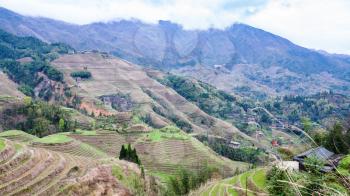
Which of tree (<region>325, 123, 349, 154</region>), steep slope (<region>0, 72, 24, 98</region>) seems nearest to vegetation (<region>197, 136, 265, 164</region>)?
tree (<region>325, 123, 349, 154</region>)

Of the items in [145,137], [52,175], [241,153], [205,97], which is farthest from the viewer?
[205,97]

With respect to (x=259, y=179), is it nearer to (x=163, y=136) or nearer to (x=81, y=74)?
(x=163, y=136)

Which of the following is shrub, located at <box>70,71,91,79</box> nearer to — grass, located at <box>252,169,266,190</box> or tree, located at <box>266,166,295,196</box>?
grass, located at <box>252,169,266,190</box>

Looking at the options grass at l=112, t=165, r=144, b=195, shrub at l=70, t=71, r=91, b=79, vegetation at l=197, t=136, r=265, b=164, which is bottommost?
vegetation at l=197, t=136, r=265, b=164

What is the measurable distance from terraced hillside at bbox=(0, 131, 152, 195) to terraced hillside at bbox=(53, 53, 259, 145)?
70511 millimetres

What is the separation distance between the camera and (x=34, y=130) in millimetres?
84562

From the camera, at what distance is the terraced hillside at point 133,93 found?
429 ft

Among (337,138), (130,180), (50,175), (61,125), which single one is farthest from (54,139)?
(337,138)

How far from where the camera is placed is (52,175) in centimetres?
4238

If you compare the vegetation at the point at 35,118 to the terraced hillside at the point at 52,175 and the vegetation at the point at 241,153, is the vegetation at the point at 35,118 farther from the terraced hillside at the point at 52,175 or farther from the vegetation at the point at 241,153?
the terraced hillside at the point at 52,175

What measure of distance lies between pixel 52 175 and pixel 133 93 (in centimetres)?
11345

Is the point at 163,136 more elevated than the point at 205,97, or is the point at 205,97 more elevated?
the point at 163,136

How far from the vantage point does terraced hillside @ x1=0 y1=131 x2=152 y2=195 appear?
38156 mm

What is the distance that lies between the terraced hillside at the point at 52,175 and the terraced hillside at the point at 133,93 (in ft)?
231
